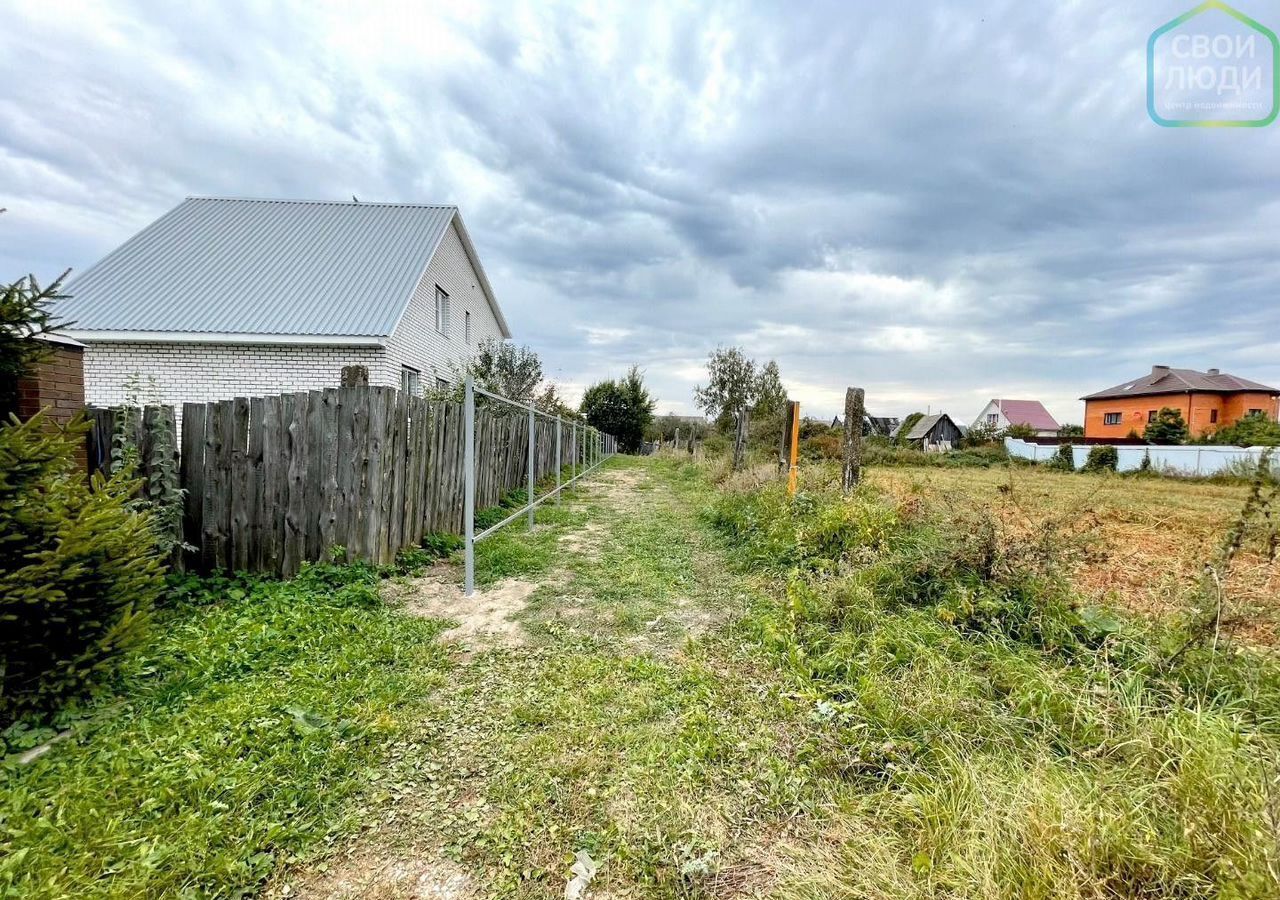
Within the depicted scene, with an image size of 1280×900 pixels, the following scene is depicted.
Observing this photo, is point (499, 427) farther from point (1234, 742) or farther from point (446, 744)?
point (1234, 742)

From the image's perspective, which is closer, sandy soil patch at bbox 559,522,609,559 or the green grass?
the green grass

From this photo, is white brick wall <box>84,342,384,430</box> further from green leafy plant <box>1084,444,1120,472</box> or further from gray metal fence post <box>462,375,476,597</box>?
green leafy plant <box>1084,444,1120,472</box>

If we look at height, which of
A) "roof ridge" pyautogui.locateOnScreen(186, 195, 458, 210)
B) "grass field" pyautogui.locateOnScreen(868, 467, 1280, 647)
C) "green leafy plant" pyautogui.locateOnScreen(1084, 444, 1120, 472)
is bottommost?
"grass field" pyautogui.locateOnScreen(868, 467, 1280, 647)

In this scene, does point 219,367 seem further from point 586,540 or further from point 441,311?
point 586,540

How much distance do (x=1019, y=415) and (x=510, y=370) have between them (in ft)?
212

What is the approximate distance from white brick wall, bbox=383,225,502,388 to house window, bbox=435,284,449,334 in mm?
169

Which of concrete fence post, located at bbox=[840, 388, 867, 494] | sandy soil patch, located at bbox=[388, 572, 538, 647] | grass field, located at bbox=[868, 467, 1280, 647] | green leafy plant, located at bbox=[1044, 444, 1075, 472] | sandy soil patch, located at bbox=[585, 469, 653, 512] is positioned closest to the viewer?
grass field, located at bbox=[868, 467, 1280, 647]

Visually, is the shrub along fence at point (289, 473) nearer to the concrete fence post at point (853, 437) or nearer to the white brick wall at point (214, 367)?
the concrete fence post at point (853, 437)

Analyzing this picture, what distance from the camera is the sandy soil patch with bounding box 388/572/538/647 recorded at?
357 centimetres

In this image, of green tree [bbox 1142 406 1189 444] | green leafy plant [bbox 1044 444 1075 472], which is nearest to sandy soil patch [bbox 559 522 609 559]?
green leafy plant [bbox 1044 444 1075 472]

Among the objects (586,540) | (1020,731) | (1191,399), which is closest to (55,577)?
(1020,731)

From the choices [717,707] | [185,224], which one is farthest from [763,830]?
[185,224]

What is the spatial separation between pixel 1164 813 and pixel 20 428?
4508mm

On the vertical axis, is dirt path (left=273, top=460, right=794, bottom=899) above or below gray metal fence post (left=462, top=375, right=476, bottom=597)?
below
